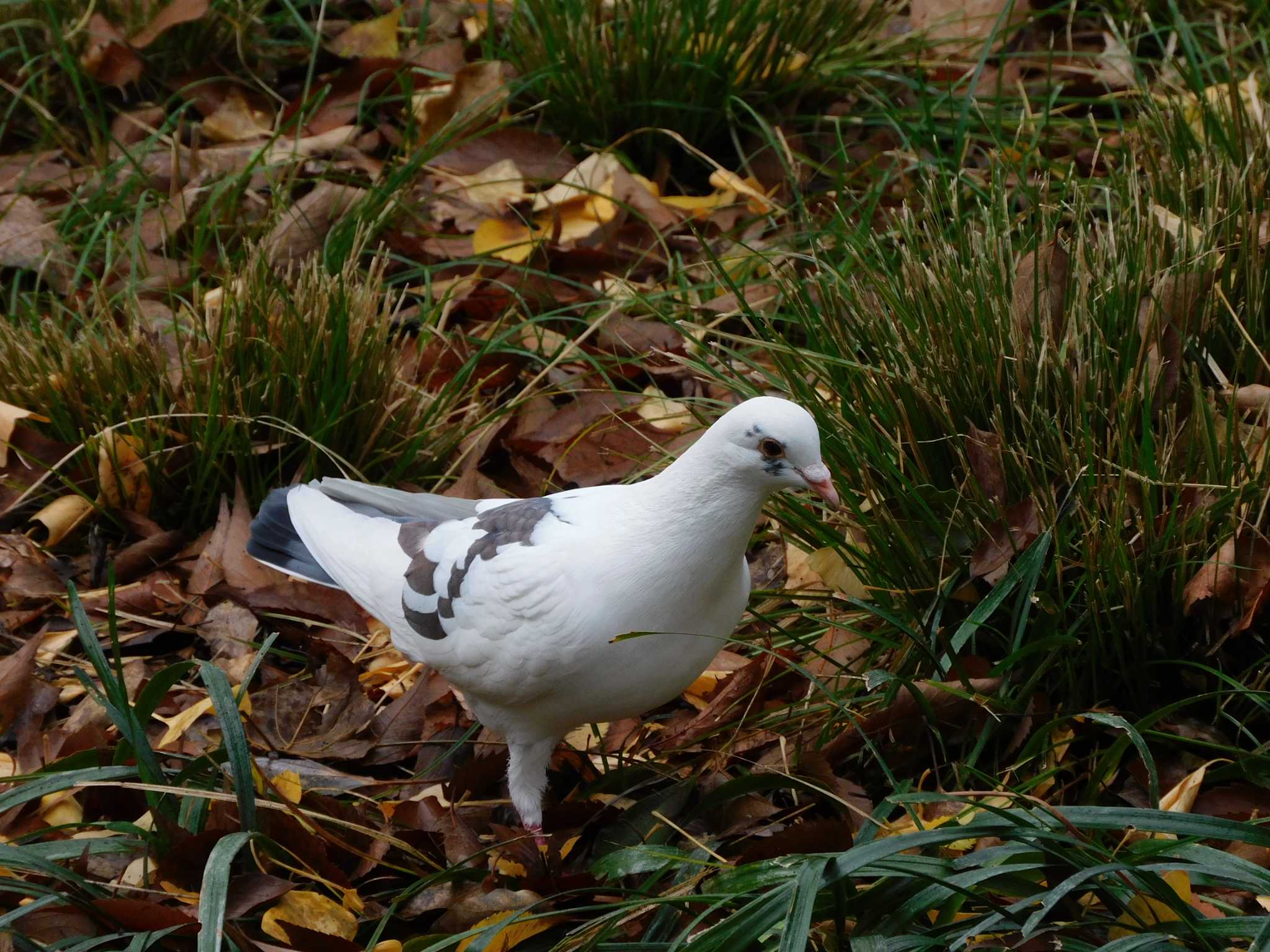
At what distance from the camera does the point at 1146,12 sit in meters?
4.53

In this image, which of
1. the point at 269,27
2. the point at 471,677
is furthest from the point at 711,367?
the point at 269,27

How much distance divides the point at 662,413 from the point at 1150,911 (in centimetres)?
196

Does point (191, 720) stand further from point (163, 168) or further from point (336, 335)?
point (163, 168)

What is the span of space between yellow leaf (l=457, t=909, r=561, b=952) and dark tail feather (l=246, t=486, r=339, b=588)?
98 centimetres

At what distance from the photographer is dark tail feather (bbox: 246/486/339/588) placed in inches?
125

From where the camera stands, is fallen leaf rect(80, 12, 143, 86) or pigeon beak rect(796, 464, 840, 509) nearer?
pigeon beak rect(796, 464, 840, 509)

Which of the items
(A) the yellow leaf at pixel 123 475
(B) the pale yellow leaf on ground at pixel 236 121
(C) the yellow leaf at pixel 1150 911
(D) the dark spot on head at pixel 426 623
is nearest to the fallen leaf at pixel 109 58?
(B) the pale yellow leaf on ground at pixel 236 121

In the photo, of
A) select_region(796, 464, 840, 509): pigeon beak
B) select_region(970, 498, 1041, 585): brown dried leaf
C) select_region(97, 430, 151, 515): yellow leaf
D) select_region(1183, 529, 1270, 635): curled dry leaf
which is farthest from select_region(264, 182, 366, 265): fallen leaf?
select_region(1183, 529, 1270, 635): curled dry leaf

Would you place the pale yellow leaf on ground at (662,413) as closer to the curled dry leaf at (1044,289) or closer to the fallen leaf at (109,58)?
the curled dry leaf at (1044,289)

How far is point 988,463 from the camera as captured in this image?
2.67 m

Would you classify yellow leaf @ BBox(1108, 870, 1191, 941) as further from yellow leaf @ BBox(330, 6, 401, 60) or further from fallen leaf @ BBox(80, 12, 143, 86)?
fallen leaf @ BBox(80, 12, 143, 86)

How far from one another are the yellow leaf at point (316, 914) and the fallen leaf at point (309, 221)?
204cm

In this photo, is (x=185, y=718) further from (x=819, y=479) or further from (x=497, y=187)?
(x=497, y=187)

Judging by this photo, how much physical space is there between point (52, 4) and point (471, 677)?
3.23 m
